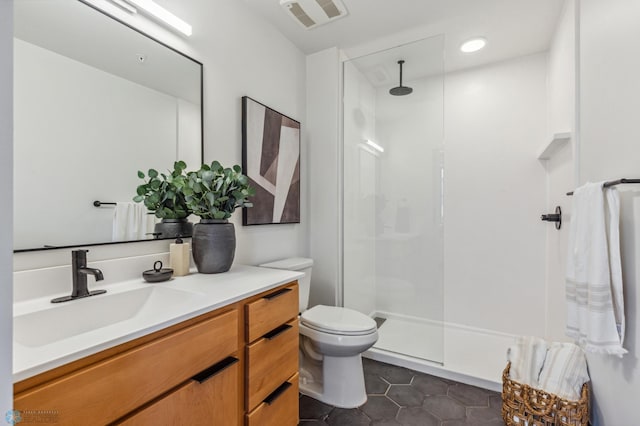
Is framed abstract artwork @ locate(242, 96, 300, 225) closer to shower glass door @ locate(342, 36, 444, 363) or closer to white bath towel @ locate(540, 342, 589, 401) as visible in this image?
shower glass door @ locate(342, 36, 444, 363)

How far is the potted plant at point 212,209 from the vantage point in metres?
1.38

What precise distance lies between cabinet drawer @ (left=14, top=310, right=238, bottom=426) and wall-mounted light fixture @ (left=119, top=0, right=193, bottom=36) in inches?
54.6

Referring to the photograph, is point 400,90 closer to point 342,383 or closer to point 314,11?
point 314,11

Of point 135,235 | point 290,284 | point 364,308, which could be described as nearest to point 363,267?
point 364,308

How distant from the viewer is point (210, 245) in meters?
1.40

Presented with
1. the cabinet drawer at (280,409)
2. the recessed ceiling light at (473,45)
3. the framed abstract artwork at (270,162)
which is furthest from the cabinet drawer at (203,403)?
the recessed ceiling light at (473,45)

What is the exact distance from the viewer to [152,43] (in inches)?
55.3

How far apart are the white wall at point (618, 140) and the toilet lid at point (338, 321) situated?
3.38 ft

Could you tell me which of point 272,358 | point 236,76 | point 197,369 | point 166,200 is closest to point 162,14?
point 236,76

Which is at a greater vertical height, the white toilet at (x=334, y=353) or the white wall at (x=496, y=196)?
the white wall at (x=496, y=196)

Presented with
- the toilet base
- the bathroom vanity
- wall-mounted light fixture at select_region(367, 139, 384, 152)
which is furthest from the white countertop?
wall-mounted light fixture at select_region(367, 139, 384, 152)

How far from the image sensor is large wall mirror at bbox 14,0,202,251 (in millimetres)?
1021

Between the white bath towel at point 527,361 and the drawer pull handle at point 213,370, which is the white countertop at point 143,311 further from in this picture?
the white bath towel at point 527,361

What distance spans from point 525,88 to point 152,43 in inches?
109
